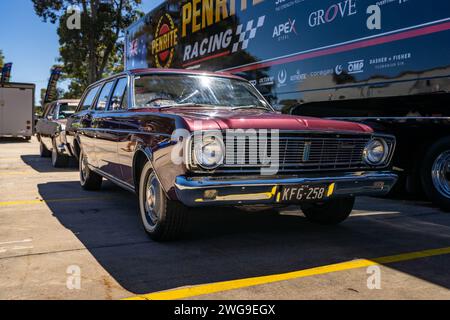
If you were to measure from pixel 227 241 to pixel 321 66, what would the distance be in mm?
3148

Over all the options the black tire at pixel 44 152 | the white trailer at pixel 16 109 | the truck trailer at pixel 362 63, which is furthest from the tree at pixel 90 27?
the truck trailer at pixel 362 63

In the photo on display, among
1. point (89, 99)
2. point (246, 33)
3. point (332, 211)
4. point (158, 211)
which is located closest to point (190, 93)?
point (158, 211)

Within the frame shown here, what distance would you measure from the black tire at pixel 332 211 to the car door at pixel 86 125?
2.89 m

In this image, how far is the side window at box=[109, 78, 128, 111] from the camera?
513cm

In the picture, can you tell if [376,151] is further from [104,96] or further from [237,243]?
[104,96]

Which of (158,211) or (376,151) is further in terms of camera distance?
(376,151)

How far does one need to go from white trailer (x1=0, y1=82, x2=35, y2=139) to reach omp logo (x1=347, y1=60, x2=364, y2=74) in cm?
1885

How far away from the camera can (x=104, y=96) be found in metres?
5.98

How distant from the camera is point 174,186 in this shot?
11.6 feet

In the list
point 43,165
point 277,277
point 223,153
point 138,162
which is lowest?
point 277,277

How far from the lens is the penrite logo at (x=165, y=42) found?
34.1ft

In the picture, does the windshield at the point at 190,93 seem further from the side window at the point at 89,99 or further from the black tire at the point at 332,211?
the side window at the point at 89,99

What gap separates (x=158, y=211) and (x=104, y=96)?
8.02ft
